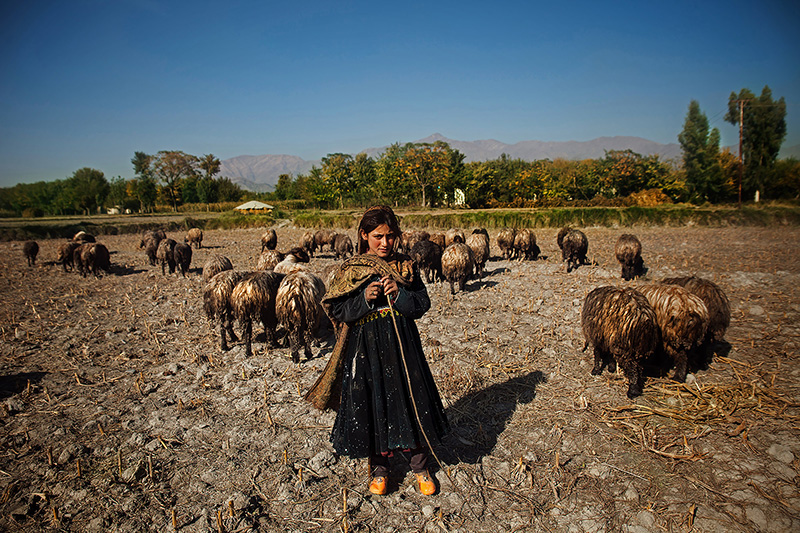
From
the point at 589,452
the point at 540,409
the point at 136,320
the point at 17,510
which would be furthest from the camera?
the point at 136,320

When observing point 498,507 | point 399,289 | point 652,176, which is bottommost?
point 498,507

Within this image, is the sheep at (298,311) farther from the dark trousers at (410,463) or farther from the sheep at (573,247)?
the sheep at (573,247)

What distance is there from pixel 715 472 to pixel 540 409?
66.7 inches

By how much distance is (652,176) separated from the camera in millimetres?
50500

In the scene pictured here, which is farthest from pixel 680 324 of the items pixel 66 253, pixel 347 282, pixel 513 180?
pixel 513 180

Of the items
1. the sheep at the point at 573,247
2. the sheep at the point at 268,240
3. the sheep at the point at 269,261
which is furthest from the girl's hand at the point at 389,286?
the sheep at the point at 268,240

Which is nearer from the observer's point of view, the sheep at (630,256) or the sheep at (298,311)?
the sheep at (298,311)

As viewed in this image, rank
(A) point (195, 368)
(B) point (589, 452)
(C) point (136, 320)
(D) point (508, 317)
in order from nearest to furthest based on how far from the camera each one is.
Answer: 1. (B) point (589, 452)
2. (A) point (195, 368)
3. (D) point (508, 317)
4. (C) point (136, 320)

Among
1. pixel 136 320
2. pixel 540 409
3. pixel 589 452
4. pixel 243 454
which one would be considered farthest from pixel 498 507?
pixel 136 320

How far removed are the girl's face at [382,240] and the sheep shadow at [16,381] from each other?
233 inches

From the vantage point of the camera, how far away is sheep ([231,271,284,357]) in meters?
6.86

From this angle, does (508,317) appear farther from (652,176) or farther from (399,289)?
(652,176)

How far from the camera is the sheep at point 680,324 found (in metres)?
5.20

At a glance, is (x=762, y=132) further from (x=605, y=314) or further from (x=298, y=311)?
(x=298, y=311)
